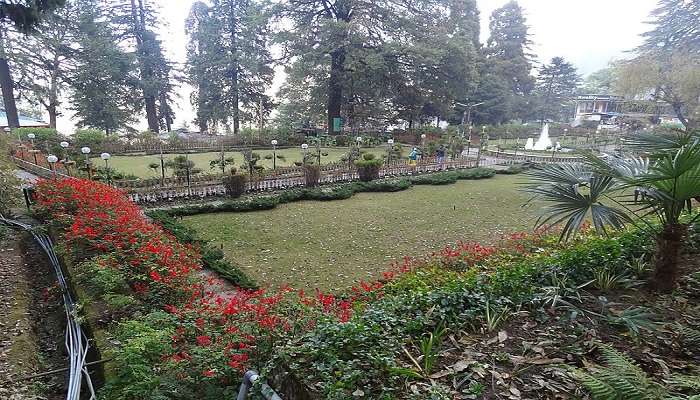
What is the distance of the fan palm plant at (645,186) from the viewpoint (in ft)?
9.43

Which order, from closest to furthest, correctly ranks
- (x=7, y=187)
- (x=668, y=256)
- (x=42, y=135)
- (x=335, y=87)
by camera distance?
(x=668, y=256), (x=7, y=187), (x=42, y=135), (x=335, y=87)

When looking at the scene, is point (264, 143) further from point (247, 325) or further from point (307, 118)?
point (247, 325)

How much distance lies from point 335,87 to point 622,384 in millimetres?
29152

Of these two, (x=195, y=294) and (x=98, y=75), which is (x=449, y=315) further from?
(x=98, y=75)

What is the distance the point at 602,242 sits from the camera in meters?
4.54

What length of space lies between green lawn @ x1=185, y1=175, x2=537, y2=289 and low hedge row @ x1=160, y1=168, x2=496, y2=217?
0.34 metres

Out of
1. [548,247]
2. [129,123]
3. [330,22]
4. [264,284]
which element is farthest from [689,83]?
[129,123]

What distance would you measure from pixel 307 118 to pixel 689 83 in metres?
26.3

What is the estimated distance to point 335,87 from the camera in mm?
29328

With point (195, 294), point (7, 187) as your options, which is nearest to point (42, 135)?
point (7, 187)

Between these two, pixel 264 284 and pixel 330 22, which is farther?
pixel 330 22

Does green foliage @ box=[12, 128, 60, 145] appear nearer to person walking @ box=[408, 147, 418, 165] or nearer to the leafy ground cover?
person walking @ box=[408, 147, 418, 165]

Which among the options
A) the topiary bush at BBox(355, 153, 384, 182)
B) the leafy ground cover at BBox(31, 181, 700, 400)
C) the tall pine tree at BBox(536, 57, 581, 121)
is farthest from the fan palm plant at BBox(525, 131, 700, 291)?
the tall pine tree at BBox(536, 57, 581, 121)

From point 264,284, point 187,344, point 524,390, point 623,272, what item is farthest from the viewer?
point 264,284
